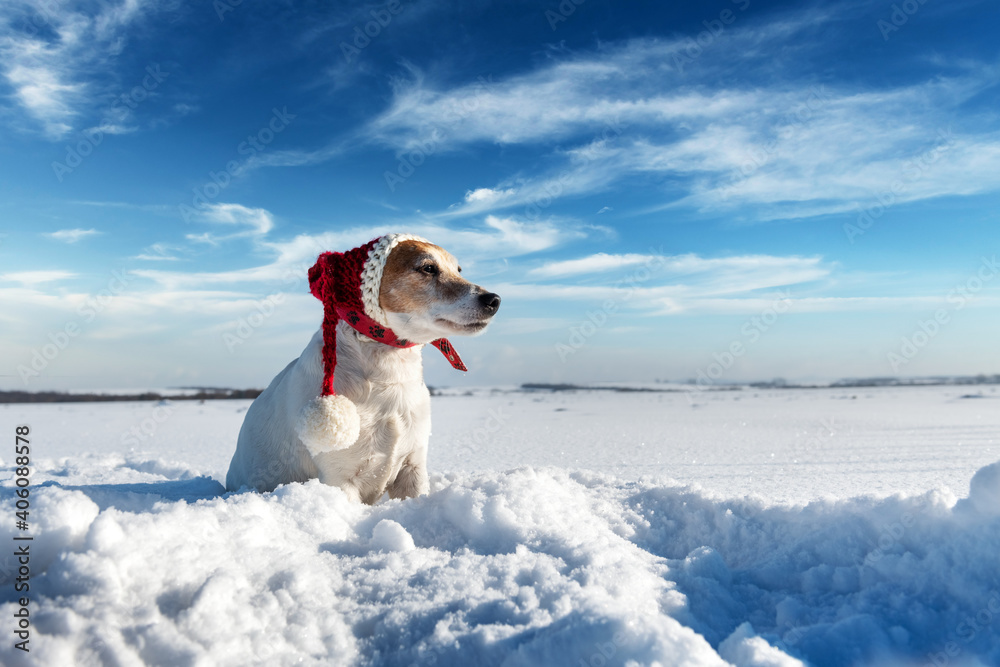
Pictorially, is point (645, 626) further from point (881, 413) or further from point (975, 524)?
point (881, 413)

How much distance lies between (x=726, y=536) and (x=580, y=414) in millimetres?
9531

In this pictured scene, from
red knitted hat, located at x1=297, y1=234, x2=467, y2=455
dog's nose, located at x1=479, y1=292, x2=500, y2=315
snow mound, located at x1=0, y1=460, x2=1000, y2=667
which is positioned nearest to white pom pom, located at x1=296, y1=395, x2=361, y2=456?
red knitted hat, located at x1=297, y1=234, x2=467, y2=455

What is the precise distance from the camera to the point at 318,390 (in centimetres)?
275

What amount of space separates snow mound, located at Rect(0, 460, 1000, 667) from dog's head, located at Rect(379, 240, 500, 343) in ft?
2.53

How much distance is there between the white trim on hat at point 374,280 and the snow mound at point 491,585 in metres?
0.81

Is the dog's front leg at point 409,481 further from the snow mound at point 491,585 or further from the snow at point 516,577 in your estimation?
the snow mound at point 491,585

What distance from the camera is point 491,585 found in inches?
71.8

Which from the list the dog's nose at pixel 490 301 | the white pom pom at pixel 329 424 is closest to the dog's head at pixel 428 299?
the dog's nose at pixel 490 301

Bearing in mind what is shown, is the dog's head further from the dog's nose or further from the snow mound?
the snow mound

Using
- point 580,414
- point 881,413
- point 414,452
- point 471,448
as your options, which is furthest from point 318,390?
point 881,413

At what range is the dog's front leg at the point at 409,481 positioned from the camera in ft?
9.73

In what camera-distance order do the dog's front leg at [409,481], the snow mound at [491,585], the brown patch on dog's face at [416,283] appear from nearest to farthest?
1. the snow mound at [491,585]
2. the brown patch on dog's face at [416,283]
3. the dog's front leg at [409,481]

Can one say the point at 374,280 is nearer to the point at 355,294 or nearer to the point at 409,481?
the point at 355,294

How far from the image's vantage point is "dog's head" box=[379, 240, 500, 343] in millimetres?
2662
